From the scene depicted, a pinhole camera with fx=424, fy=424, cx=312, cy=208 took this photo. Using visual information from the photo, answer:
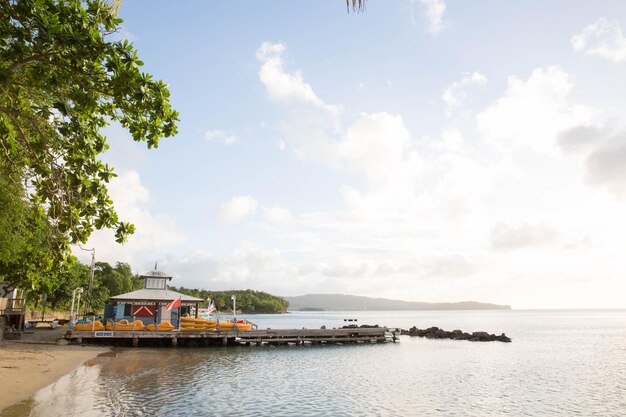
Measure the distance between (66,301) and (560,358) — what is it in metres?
78.3

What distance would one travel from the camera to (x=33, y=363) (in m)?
24.5

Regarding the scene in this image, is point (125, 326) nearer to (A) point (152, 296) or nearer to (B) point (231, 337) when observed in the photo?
(A) point (152, 296)

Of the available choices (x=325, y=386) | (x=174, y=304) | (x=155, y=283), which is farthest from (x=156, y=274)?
(x=325, y=386)

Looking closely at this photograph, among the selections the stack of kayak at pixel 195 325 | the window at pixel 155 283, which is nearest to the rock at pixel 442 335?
the stack of kayak at pixel 195 325

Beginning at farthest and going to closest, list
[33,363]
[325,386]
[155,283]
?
[155,283] → [33,363] → [325,386]

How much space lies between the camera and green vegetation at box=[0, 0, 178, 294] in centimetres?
648

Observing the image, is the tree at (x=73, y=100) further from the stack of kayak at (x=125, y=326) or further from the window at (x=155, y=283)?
the window at (x=155, y=283)

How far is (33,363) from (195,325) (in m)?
16.4

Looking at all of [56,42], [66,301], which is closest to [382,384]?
[56,42]

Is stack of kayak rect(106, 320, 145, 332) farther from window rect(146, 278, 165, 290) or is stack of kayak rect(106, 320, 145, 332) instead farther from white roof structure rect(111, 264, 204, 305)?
window rect(146, 278, 165, 290)

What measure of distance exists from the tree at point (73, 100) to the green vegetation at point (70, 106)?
0.02 meters

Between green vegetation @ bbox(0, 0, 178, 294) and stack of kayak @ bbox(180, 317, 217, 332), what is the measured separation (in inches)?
1288

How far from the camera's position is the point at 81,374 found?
23469mm

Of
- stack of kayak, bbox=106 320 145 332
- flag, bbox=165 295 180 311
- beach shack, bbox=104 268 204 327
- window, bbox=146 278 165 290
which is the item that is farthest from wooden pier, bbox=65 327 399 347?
window, bbox=146 278 165 290
